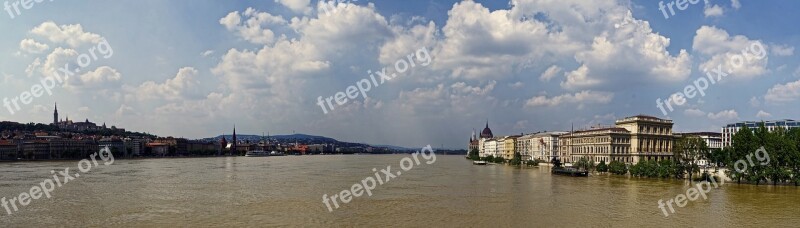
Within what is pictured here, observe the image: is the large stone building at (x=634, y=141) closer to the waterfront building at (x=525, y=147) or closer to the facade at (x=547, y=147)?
the facade at (x=547, y=147)

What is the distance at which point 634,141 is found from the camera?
348ft

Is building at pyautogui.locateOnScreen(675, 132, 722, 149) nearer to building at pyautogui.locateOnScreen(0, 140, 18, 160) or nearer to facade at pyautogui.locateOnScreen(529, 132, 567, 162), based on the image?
facade at pyautogui.locateOnScreen(529, 132, 567, 162)

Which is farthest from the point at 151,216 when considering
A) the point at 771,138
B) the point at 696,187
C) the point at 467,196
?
the point at 771,138

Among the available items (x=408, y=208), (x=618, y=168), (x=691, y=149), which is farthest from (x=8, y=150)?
Result: (x=691, y=149)

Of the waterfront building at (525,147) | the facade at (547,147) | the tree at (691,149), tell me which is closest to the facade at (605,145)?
the facade at (547,147)

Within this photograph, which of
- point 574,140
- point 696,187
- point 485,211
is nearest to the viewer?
point 485,211

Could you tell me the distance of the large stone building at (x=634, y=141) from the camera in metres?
105

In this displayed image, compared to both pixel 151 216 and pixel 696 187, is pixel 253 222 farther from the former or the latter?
pixel 696 187

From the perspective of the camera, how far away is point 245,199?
147 ft

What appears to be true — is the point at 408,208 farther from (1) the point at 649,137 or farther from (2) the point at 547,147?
(2) the point at 547,147

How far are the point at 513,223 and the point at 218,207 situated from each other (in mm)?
20010

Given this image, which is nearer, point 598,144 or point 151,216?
point 151,216

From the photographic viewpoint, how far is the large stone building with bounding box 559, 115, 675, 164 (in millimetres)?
105312

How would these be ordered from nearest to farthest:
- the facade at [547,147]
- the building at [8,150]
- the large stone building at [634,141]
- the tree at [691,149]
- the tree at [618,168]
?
the tree at [691,149] → the tree at [618,168] → the large stone building at [634,141] → the facade at [547,147] → the building at [8,150]
